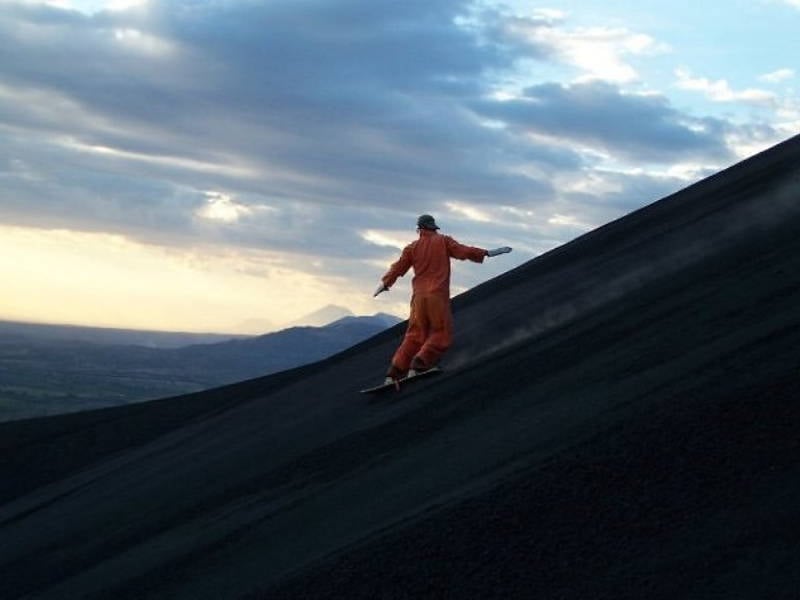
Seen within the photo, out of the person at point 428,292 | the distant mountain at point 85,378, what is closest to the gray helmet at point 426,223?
the person at point 428,292

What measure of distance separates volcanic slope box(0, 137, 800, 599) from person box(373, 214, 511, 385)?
44 centimetres

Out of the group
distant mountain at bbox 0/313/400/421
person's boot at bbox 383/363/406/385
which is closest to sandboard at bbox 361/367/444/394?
person's boot at bbox 383/363/406/385

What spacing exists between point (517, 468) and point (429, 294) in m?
4.65

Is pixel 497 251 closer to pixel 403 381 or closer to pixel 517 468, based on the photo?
pixel 403 381

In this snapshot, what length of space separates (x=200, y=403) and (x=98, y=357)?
6923 inches

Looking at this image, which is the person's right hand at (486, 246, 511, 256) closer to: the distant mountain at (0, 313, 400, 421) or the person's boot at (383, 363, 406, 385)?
the person's boot at (383, 363, 406, 385)

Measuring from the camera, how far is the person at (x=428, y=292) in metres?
11.5

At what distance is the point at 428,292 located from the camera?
11469mm

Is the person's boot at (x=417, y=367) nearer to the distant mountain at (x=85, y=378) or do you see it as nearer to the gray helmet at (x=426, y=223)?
the gray helmet at (x=426, y=223)

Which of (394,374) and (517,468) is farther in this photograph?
(394,374)

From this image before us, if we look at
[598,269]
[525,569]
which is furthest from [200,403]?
[525,569]

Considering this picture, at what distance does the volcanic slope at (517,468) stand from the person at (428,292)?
437mm

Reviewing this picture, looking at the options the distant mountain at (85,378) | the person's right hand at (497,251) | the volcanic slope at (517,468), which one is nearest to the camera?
the volcanic slope at (517,468)

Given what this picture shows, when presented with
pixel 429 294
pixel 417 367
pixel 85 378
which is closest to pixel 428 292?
pixel 429 294
